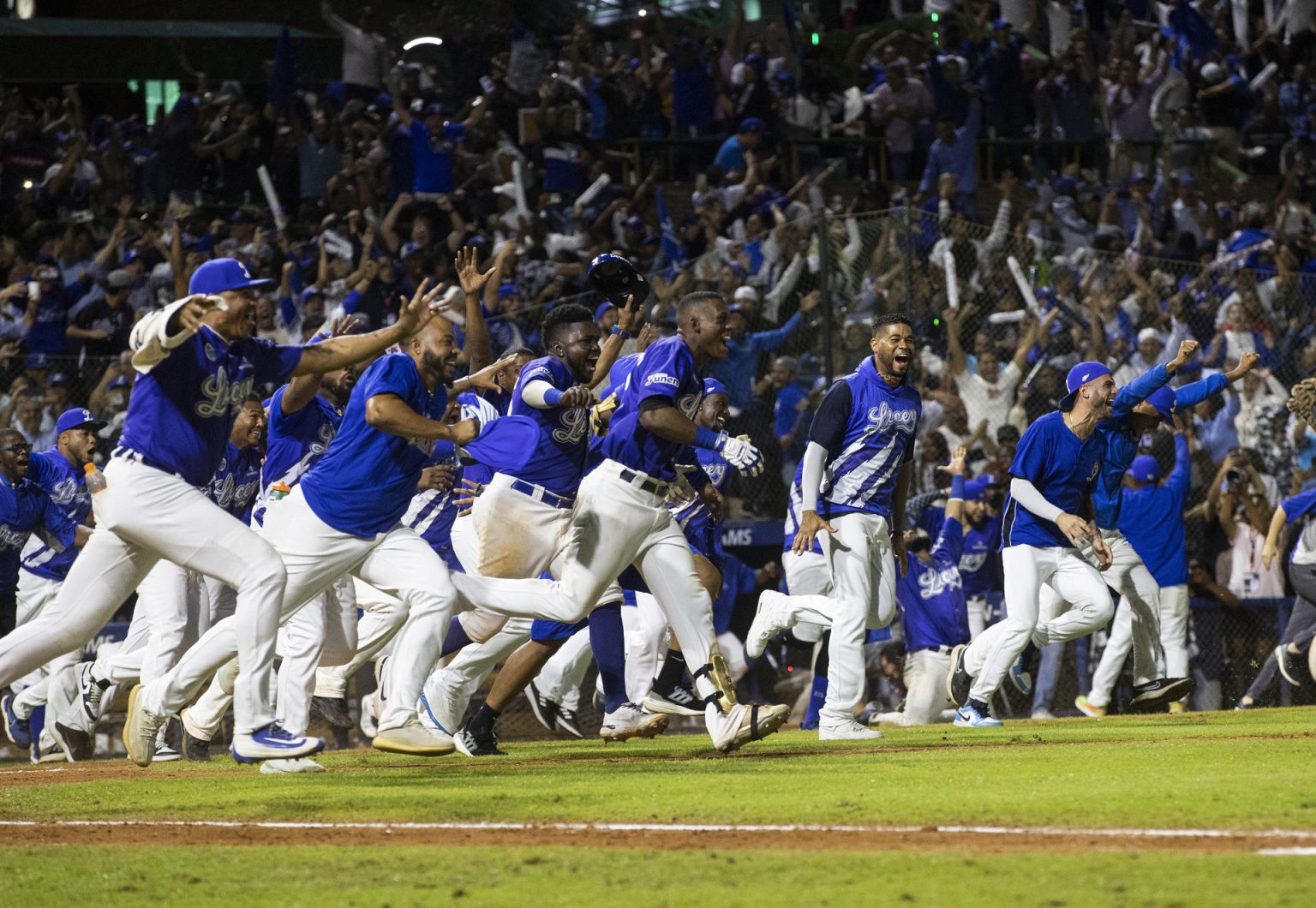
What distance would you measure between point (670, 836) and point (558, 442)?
386 cm

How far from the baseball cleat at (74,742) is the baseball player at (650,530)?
462cm

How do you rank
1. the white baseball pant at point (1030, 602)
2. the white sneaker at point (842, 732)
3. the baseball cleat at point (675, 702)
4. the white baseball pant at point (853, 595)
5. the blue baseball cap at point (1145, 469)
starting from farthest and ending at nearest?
the blue baseball cap at point (1145, 469) → the white baseball pant at point (1030, 602) → the white sneaker at point (842, 732) → the white baseball pant at point (853, 595) → the baseball cleat at point (675, 702)

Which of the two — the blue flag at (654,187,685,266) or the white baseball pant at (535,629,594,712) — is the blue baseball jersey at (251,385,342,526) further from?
the blue flag at (654,187,685,266)

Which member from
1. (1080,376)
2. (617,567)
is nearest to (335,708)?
(617,567)

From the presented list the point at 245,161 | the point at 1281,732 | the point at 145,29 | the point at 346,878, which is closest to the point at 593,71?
the point at 245,161

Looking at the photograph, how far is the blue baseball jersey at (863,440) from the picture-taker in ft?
31.1

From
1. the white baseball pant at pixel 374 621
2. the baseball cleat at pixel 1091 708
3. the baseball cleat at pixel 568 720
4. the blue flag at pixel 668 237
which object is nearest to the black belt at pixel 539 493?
the white baseball pant at pixel 374 621

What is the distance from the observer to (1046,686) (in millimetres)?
13766

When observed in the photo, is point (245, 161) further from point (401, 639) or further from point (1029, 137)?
point (401, 639)

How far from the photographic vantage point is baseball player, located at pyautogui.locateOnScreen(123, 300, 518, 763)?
313 inches

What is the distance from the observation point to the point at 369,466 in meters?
8.16

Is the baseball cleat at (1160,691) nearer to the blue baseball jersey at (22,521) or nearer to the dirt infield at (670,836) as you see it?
the dirt infield at (670,836)

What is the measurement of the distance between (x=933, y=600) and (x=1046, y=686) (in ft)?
5.60

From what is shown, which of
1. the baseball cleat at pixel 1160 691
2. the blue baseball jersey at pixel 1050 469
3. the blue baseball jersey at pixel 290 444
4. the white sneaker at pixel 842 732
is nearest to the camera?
the white sneaker at pixel 842 732
